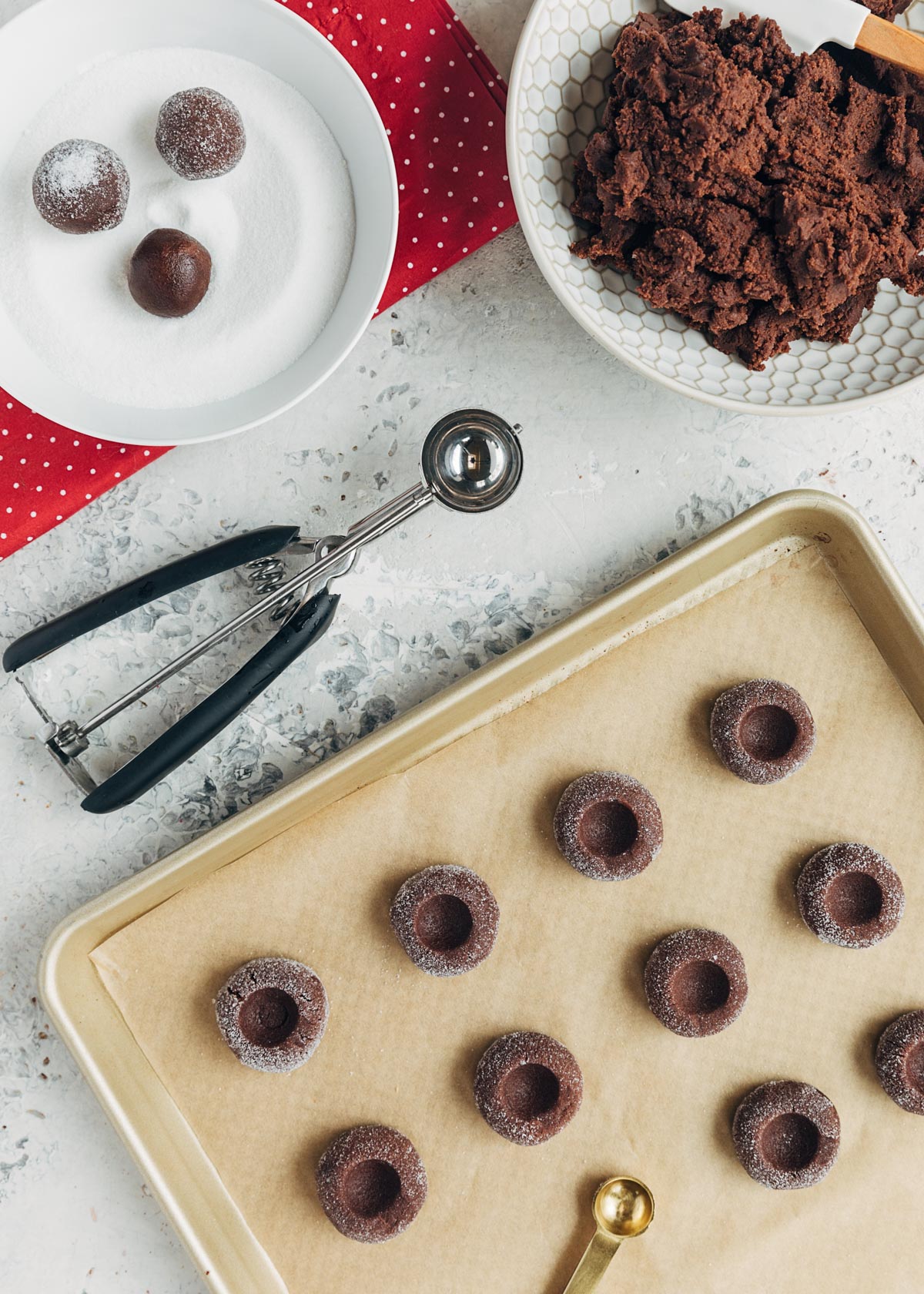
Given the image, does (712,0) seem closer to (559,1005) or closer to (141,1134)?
(559,1005)

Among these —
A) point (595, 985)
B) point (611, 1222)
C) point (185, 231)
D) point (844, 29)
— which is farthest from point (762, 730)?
point (185, 231)

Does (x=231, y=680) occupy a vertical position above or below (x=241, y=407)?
below

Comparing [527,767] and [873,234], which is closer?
[873,234]

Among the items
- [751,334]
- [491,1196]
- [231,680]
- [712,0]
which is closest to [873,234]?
[751,334]

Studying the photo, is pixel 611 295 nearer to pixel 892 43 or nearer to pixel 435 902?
pixel 892 43

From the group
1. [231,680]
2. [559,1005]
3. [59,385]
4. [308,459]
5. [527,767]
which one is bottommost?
[559,1005]
